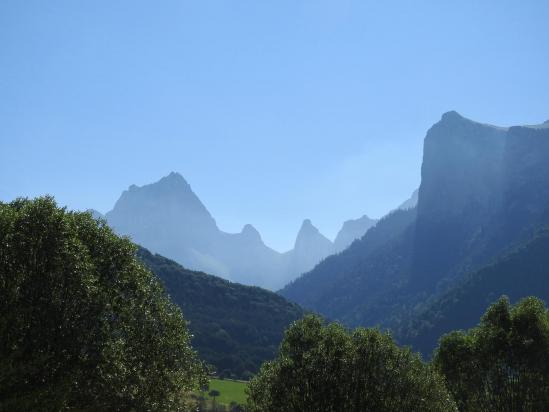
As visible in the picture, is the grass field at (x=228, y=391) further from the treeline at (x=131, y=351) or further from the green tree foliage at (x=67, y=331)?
the green tree foliage at (x=67, y=331)

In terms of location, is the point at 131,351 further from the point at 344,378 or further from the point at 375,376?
the point at 375,376

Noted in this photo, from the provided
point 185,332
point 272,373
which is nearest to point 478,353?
point 272,373

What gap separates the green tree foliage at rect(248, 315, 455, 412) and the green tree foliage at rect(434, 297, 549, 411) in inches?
448

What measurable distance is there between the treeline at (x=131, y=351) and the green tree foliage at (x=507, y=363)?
0.13 metres

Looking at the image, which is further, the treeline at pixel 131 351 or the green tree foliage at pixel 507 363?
the green tree foliage at pixel 507 363

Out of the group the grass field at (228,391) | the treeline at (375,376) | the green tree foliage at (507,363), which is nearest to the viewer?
the treeline at (375,376)

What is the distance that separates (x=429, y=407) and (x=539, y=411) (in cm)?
1615

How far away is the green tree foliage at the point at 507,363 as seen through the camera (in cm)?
4681

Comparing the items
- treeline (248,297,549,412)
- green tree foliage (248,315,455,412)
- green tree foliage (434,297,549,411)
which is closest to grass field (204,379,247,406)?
green tree foliage (434,297,549,411)

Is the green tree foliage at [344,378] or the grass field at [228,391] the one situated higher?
the green tree foliage at [344,378]

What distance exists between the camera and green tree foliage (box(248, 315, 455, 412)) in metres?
36.2

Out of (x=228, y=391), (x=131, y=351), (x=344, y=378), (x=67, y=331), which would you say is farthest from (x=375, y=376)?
(x=228, y=391)

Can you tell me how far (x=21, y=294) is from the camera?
30.2m

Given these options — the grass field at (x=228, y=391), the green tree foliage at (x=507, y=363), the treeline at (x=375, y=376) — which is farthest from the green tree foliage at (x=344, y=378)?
the grass field at (x=228, y=391)
